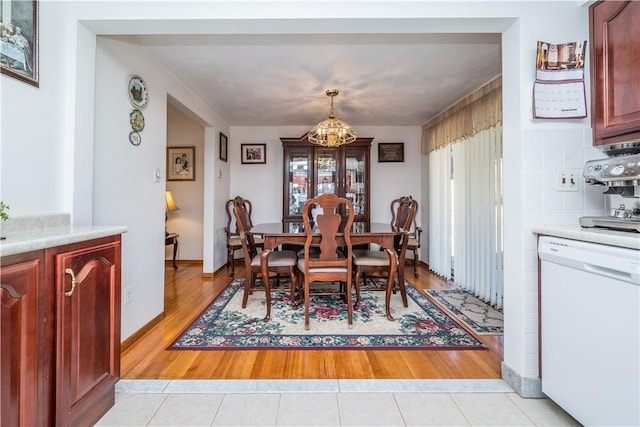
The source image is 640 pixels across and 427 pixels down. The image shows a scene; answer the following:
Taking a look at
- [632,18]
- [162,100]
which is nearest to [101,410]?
[162,100]

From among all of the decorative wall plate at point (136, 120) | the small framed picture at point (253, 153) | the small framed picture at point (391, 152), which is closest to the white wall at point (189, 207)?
the small framed picture at point (253, 153)

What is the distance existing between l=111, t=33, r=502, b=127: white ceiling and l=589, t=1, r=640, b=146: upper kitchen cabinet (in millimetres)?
776

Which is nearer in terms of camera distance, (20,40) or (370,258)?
(20,40)

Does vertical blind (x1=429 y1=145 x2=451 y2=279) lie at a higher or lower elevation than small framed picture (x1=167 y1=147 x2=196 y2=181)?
lower

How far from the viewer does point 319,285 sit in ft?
10.9

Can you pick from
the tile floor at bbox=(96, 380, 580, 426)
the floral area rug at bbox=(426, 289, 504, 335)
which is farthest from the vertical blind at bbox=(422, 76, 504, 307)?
→ the tile floor at bbox=(96, 380, 580, 426)

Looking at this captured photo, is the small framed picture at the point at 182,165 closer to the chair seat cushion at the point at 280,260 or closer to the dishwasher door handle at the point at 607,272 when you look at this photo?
the chair seat cushion at the point at 280,260

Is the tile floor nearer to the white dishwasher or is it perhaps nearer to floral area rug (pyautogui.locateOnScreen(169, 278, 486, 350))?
the white dishwasher

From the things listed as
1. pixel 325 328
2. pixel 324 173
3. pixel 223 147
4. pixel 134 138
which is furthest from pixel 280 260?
pixel 223 147

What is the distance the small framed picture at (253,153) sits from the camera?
14.9 ft

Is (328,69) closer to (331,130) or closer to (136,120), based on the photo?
(331,130)

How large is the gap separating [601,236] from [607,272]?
0.43 feet

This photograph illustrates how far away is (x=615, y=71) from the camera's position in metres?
1.34

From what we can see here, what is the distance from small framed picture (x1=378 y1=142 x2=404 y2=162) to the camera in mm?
4516
